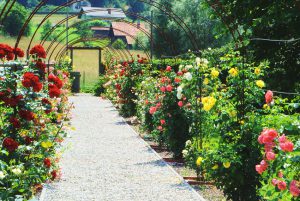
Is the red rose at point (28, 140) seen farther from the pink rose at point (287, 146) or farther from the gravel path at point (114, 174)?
the pink rose at point (287, 146)

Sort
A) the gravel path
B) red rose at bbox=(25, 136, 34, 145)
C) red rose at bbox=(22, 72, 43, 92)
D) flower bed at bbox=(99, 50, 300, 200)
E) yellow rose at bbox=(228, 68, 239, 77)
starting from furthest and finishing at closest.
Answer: the gravel path < yellow rose at bbox=(228, 68, 239, 77) < red rose at bbox=(25, 136, 34, 145) < red rose at bbox=(22, 72, 43, 92) < flower bed at bbox=(99, 50, 300, 200)

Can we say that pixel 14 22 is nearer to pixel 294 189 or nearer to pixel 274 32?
pixel 274 32

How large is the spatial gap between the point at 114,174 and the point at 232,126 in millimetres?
2801

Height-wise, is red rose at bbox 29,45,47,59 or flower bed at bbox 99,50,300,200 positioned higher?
red rose at bbox 29,45,47,59

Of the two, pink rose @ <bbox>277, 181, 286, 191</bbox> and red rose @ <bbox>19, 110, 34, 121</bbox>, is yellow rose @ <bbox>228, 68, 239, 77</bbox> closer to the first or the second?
red rose @ <bbox>19, 110, 34, 121</bbox>

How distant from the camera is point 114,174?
8.80m

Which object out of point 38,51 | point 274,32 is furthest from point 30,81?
point 274,32

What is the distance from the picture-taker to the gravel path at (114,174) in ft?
23.9

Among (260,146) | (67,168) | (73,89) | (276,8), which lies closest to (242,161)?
(260,146)

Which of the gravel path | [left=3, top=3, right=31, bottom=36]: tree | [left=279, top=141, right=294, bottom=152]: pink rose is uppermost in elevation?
[left=3, top=3, right=31, bottom=36]: tree

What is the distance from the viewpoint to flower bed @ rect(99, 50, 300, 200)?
14.6 ft

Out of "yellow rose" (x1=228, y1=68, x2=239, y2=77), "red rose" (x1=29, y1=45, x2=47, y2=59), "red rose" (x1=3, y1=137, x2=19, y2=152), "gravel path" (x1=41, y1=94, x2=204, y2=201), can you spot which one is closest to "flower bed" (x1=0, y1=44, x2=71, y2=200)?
"red rose" (x1=29, y1=45, x2=47, y2=59)

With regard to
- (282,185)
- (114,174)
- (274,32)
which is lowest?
(114,174)

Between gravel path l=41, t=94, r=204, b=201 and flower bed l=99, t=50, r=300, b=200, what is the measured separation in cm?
48
